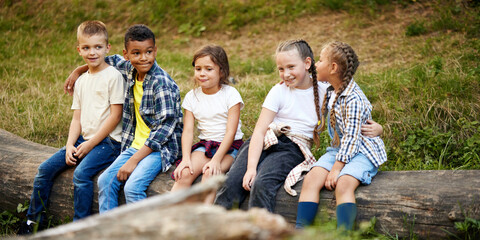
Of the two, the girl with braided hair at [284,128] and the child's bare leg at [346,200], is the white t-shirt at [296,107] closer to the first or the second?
the girl with braided hair at [284,128]

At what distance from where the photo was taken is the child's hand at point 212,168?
3363 millimetres

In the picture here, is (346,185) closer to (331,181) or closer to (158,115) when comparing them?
(331,181)

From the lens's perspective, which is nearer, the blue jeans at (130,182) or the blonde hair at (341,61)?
the blonde hair at (341,61)

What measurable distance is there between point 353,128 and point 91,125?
2265 millimetres

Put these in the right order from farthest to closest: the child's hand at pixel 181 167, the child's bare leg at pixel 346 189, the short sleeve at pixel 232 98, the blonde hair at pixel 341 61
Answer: the short sleeve at pixel 232 98 → the child's hand at pixel 181 167 → the blonde hair at pixel 341 61 → the child's bare leg at pixel 346 189

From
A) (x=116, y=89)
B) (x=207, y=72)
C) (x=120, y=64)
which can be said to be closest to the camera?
(x=207, y=72)

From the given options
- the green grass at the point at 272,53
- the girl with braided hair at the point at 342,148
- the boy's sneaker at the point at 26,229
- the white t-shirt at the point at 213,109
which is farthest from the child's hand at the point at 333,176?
the boy's sneaker at the point at 26,229

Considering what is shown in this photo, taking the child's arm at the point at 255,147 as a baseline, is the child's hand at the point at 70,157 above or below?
below

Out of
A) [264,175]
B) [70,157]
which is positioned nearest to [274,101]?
[264,175]

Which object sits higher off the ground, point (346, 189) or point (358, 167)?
point (358, 167)

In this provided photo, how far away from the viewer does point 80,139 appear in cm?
412

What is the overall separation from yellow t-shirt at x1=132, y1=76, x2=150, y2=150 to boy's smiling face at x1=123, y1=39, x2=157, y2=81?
0.19 meters

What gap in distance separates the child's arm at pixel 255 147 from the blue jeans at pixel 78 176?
4.34 ft

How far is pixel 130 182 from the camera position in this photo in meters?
3.41
